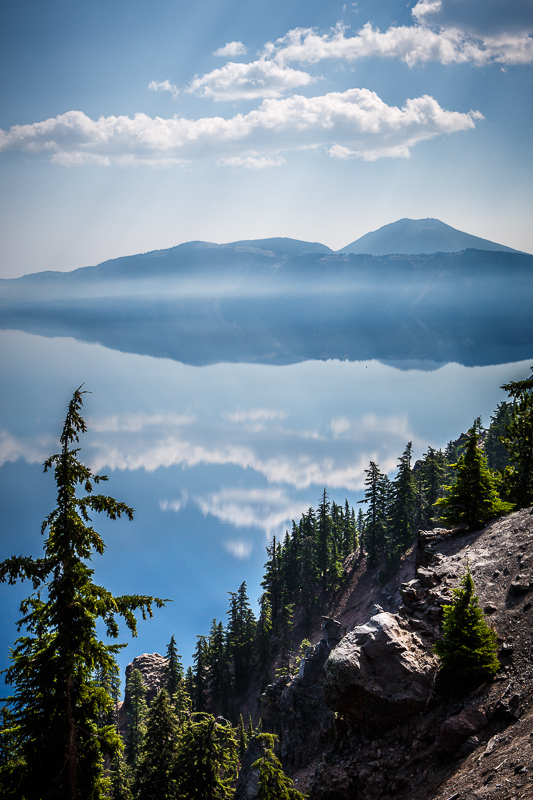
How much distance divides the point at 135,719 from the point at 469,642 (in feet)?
145

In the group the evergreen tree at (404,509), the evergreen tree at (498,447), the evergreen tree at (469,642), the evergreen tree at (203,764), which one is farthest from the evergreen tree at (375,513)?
the evergreen tree at (469,642)

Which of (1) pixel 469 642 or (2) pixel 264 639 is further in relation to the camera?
(2) pixel 264 639

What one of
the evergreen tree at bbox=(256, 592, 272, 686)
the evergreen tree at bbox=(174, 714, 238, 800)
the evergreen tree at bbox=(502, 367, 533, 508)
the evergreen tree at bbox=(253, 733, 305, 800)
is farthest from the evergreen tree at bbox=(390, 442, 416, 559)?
the evergreen tree at bbox=(253, 733, 305, 800)

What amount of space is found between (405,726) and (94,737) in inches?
348

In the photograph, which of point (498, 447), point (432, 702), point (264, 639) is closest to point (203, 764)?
point (432, 702)

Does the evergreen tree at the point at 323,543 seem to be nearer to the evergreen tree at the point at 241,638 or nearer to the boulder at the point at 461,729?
the evergreen tree at the point at 241,638

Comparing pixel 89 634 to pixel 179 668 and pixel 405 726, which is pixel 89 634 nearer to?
pixel 405 726

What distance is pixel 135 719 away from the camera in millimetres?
46250

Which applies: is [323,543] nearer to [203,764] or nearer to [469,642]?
[203,764]

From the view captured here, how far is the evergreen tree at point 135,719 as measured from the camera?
42.0m

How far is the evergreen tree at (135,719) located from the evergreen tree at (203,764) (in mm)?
23243

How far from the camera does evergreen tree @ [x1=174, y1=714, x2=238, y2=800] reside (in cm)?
1839

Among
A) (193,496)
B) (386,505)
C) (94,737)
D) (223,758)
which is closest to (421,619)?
(223,758)

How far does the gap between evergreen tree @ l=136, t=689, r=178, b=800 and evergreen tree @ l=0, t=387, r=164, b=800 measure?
40.2 feet
